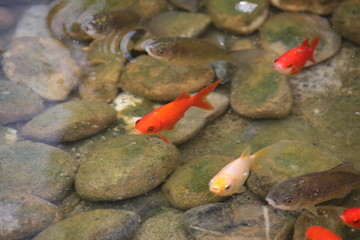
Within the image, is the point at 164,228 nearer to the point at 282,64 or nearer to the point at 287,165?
the point at 287,165

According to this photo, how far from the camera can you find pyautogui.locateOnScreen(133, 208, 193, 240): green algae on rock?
337cm

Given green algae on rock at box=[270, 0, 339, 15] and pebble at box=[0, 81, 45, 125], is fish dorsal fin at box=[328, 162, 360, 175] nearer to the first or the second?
green algae on rock at box=[270, 0, 339, 15]

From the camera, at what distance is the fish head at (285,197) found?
9.78ft

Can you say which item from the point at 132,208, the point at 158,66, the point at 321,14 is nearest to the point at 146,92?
the point at 158,66

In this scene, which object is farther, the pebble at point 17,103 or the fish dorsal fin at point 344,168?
the pebble at point 17,103

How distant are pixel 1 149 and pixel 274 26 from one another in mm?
3176

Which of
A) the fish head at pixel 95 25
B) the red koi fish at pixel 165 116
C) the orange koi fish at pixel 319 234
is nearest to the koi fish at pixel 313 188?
the orange koi fish at pixel 319 234

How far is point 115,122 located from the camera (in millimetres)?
4355

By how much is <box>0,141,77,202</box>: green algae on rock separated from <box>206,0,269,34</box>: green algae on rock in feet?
7.92


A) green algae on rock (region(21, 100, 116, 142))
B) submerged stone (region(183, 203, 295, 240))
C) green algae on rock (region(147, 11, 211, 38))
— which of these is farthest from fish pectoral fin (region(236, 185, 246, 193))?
green algae on rock (region(147, 11, 211, 38))

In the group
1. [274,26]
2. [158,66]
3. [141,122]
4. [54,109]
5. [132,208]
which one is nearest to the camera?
[141,122]

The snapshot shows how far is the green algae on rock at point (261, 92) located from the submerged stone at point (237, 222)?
1167 mm

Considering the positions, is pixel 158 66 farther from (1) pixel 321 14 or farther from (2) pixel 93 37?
(1) pixel 321 14

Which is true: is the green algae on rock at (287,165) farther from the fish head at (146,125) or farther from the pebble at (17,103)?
the pebble at (17,103)
